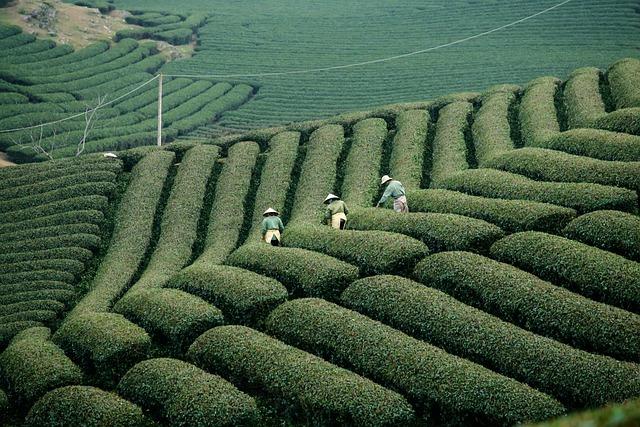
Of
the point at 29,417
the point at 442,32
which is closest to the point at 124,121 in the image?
the point at 442,32

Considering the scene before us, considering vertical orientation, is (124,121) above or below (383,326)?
below

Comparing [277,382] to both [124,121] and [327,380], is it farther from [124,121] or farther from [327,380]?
[124,121]

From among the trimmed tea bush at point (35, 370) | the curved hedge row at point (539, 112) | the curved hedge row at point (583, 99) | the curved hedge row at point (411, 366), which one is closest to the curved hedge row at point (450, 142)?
the curved hedge row at point (539, 112)

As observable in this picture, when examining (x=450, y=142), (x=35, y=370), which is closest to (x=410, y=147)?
(x=450, y=142)

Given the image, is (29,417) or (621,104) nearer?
(29,417)

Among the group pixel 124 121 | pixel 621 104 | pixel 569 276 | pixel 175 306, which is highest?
pixel 621 104
